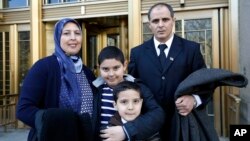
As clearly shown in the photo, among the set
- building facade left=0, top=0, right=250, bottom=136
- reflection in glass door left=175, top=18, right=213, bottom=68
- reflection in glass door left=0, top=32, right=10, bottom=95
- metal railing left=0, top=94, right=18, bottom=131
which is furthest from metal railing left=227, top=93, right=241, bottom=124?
reflection in glass door left=0, top=32, right=10, bottom=95

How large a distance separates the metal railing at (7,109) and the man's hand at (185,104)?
6.76 m

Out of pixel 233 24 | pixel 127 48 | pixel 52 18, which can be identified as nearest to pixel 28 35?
pixel 52 18

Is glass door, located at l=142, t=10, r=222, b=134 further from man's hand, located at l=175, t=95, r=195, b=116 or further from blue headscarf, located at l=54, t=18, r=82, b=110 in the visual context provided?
blue headscarf, located at l=54, t=18, r=82, b=110

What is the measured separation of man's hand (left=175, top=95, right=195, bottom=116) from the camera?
2.39 m

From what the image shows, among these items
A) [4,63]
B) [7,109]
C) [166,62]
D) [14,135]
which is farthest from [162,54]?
[4,63]

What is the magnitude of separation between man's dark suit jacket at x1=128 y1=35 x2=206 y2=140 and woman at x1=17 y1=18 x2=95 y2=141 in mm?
497

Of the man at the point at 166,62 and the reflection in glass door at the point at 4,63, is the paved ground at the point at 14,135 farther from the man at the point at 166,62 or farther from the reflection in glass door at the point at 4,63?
the man at the point at 166,62

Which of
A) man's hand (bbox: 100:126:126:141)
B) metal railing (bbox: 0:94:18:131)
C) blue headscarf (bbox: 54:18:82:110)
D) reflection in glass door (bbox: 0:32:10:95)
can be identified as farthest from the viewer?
reflection in glass door (bbox: 0:32:10:95)

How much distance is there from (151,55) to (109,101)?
57cm

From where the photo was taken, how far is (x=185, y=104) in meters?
2.39

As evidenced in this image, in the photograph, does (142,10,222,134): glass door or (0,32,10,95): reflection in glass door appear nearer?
(142,10,222,134): glass door

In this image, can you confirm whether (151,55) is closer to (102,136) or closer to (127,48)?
(102,136)

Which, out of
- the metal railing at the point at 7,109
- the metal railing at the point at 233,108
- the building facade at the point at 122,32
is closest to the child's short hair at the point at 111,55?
the building facade at the point at 122,32

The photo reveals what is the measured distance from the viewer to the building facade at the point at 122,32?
675 centimetres
